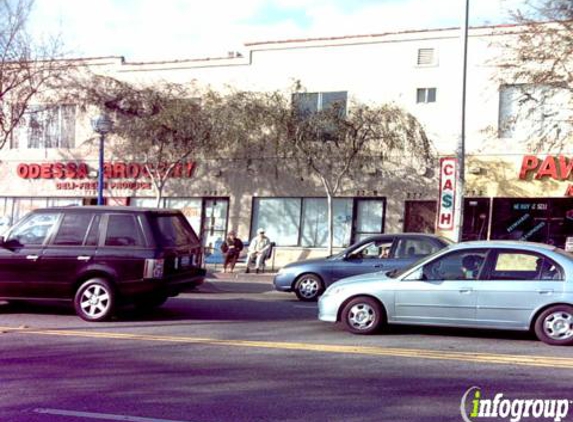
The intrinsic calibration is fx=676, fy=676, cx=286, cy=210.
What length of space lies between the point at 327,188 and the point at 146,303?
→ 10.9 metres

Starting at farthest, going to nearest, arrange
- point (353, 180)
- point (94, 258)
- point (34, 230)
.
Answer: point (353, 180) < point (34, 230) < point (94, 258)

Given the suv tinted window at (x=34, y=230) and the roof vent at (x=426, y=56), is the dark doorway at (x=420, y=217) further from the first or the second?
the suv tinted window at (x=34, y=230)

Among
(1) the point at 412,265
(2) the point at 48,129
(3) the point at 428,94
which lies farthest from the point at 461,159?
(2) the point at 48,129

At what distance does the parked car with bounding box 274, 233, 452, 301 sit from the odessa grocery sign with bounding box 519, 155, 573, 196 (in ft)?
28.8

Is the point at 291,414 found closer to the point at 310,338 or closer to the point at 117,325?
the point at 310,338

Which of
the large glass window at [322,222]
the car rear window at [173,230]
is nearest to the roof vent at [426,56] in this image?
the large glass window at [322,222]

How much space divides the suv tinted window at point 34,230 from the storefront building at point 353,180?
524 inches

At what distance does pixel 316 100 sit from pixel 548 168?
7.83m

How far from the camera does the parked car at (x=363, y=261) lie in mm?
12812

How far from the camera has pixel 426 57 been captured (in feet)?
73.0

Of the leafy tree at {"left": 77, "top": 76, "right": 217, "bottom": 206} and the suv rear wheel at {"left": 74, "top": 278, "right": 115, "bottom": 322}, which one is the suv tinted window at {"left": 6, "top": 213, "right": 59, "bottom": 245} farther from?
the leafy tree at {"left": 77, "top": 76, "right": 217, "bottom": 206}

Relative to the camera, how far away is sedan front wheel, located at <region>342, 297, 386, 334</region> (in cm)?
942

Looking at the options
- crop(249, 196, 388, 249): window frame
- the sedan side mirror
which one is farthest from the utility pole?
the sedan side mirror

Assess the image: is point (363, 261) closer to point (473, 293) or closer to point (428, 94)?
point (473, 293)
